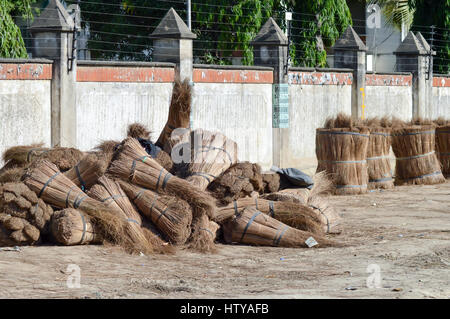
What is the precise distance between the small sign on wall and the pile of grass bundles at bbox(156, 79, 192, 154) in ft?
21.4

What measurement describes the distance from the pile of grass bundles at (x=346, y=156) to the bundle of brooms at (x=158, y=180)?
5.20 meters

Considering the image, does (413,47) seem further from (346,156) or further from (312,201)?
(312,201)

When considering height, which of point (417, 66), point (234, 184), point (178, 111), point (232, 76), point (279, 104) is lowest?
point (234, 184)

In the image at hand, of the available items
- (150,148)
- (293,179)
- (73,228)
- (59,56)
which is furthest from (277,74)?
(73,228)

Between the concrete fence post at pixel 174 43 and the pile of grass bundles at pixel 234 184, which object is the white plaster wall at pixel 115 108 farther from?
the pile of grass bundles at pixel 234 184

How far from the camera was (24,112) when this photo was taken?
12.0 m

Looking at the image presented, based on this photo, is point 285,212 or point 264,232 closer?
point 264,232

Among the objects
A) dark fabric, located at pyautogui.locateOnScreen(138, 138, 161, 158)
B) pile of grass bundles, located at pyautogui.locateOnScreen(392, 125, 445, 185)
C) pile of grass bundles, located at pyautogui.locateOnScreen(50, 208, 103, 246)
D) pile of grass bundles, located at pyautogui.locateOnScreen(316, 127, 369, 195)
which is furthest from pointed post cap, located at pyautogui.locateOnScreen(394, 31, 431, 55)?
pile of grass bundles, located at pyautogui.locateOnScreen(50, 208, 103, 246)

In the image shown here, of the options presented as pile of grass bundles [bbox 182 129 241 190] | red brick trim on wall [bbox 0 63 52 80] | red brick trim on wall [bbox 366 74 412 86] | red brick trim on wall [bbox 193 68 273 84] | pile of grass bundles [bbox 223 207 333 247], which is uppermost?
red brick trim on wall [bbox 366 74 412 86]

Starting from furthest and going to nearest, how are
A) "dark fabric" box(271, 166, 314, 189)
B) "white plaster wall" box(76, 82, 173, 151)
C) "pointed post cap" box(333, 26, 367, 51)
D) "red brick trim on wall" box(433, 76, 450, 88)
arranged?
"red brick trim on wall" box(433, 76, 450, 88) < "pointed post cap" box(333, 26, 367, 51) < "white plaster wall" box(76, 82, 173, 151) < "dark fabric" box(271, 166, 314, 189)

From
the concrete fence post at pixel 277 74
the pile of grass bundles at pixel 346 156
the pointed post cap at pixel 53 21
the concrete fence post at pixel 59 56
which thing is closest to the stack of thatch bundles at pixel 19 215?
the concrete fence post at pixel 59 56

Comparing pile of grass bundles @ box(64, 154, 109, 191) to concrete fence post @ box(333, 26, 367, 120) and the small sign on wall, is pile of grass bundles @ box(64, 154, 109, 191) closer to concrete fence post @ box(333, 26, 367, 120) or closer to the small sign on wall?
the small sign on wall

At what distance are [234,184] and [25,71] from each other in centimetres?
439

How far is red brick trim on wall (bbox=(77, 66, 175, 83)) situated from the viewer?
42.3 ft
